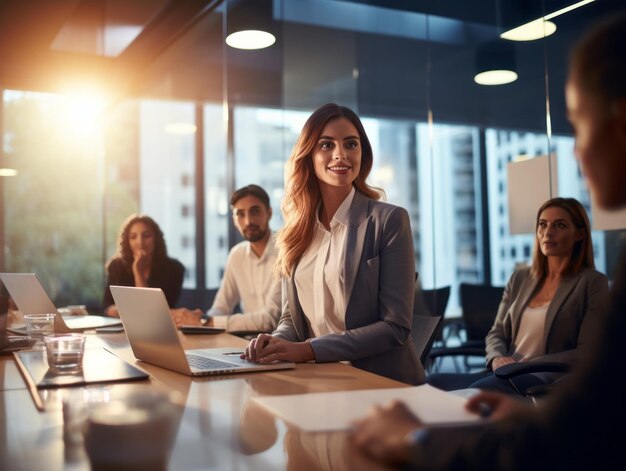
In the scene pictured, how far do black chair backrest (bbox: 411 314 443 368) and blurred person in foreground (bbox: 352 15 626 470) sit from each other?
5.36 feet

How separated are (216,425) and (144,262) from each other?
12.5 feet

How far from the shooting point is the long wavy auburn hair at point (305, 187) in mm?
2512

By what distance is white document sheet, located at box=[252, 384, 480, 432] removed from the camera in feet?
3.47

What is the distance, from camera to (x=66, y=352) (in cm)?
182

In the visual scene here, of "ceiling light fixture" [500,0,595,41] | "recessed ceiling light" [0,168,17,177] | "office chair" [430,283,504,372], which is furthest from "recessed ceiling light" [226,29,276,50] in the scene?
"recessed ceiling light" [0,168,17,177]

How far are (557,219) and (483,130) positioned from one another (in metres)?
1.34

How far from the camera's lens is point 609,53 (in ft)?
2.55

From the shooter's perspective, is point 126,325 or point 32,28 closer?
point 126,325

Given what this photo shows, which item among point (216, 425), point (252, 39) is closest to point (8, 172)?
point (252, 39)

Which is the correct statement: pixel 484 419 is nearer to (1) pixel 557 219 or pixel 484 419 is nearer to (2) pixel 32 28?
(1) pixel 557 219

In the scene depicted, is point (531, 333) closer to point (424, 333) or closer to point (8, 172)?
point (424, 333)

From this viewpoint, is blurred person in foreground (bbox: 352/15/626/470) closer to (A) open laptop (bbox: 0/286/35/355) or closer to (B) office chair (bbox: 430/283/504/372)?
(A) open laptop (bbox: 0/286/35/355)

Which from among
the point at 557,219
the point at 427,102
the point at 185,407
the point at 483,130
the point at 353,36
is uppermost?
the point at 353,36

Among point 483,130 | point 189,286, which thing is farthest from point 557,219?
point 189,286
